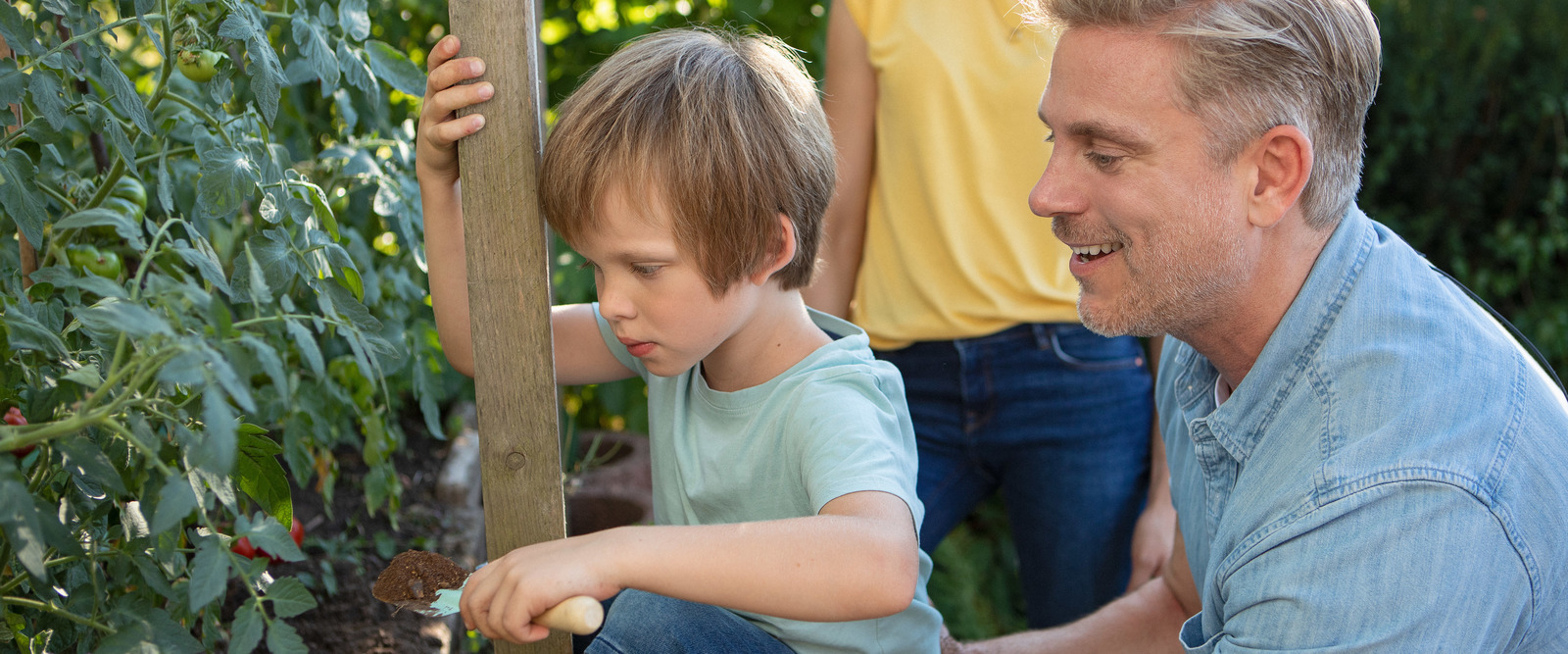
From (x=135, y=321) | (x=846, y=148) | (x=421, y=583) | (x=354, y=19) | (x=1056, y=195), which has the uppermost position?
(x=354, y=19)

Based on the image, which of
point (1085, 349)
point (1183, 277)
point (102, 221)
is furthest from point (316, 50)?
point (1085, 349)

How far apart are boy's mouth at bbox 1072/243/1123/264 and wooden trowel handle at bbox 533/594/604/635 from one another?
2.63 feet

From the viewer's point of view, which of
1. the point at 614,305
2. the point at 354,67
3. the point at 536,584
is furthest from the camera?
the point at 354,67

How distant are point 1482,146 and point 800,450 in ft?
13.0

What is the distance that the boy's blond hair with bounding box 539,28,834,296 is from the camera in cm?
129

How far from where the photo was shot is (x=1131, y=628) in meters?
1.86

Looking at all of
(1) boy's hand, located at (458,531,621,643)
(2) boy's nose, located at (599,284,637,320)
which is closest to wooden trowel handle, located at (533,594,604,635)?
(1) boy's hand, located at (458,531,621,643)

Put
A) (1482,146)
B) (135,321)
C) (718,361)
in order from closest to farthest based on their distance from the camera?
1. (135,321)
2. (718,361)
3. (1482,146)

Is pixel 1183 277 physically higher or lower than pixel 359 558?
higher

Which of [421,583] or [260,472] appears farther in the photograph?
[421,583]

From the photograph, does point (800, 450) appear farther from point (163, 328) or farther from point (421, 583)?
point (163, 328)

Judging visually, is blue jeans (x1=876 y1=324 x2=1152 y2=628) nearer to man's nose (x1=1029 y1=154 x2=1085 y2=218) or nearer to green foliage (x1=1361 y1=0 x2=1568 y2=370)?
man's nose (x1=1029 y1=154 x2=1085 y2=218)

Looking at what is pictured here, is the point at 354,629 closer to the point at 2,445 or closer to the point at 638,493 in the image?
the point at 638,493

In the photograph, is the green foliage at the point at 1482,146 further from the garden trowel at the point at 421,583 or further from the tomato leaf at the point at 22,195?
the tomato leaf at the point at 22,195
